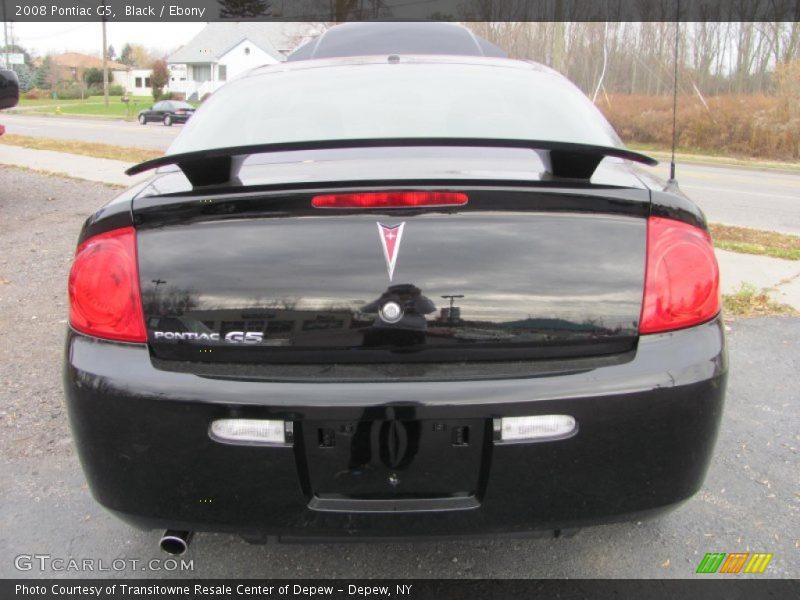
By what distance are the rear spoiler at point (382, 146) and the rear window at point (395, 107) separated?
1.39 feet

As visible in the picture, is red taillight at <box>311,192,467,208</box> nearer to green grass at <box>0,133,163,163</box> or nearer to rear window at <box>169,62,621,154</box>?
rear window at <box>169,62,621,154</box>

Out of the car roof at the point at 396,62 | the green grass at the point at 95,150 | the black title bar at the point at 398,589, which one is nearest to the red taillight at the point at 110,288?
the black title bar at the point at 398,589

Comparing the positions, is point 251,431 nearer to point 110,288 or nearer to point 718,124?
point 110,288

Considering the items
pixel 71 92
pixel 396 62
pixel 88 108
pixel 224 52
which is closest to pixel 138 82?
pixel 71 92

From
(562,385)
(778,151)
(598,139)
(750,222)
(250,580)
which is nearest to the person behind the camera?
(562,385)

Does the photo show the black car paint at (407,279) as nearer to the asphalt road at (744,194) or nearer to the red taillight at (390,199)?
the red taillight at (390,199)

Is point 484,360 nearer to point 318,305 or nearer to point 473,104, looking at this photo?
point 318,305

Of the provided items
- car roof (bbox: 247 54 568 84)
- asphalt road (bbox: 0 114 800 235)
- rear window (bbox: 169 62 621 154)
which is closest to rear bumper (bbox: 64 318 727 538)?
rear window (bbox: 169 62 621 154)

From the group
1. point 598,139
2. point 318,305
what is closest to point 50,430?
point 318,305

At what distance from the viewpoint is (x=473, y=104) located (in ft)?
8.24

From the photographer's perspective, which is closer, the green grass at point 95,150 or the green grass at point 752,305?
the green grass at point 752,305

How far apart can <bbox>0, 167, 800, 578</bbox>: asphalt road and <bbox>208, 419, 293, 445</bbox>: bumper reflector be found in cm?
48

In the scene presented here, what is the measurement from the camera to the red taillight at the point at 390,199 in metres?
A: 1.69

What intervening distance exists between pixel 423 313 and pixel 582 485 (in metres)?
0.59
